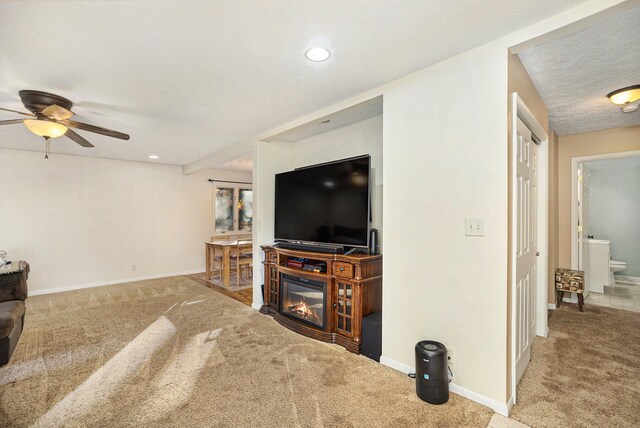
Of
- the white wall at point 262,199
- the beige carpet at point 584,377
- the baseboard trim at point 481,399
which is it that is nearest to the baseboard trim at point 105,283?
the white wall at point 262,199

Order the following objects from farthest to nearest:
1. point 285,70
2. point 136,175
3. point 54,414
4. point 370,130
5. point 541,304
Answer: point 136,175 → point 370,130 → point 541,304 → point 285,70 → point 54,414

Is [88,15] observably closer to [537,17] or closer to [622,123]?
[537,17]

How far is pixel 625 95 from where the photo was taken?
2619mm

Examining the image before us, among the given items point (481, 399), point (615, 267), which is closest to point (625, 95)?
point (481, 399)

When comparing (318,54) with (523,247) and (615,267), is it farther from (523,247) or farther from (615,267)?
(615,267)

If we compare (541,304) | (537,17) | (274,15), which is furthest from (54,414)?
(541,304)

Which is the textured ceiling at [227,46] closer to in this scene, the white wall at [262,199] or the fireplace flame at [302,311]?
the white wall at [262,199]

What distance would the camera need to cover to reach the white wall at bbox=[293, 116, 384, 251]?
329 centimetres

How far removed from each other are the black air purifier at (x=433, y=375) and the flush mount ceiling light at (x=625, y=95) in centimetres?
280

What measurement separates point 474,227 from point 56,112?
3.46 metres

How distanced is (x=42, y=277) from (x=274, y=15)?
19.5 feet

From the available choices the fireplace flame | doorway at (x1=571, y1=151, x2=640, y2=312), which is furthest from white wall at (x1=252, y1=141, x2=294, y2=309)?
doorway at (x1=571, y1=151, x2=640, y2=312)

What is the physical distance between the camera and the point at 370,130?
11.0 ft

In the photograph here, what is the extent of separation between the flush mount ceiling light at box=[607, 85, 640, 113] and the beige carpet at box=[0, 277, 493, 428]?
9.72ft
